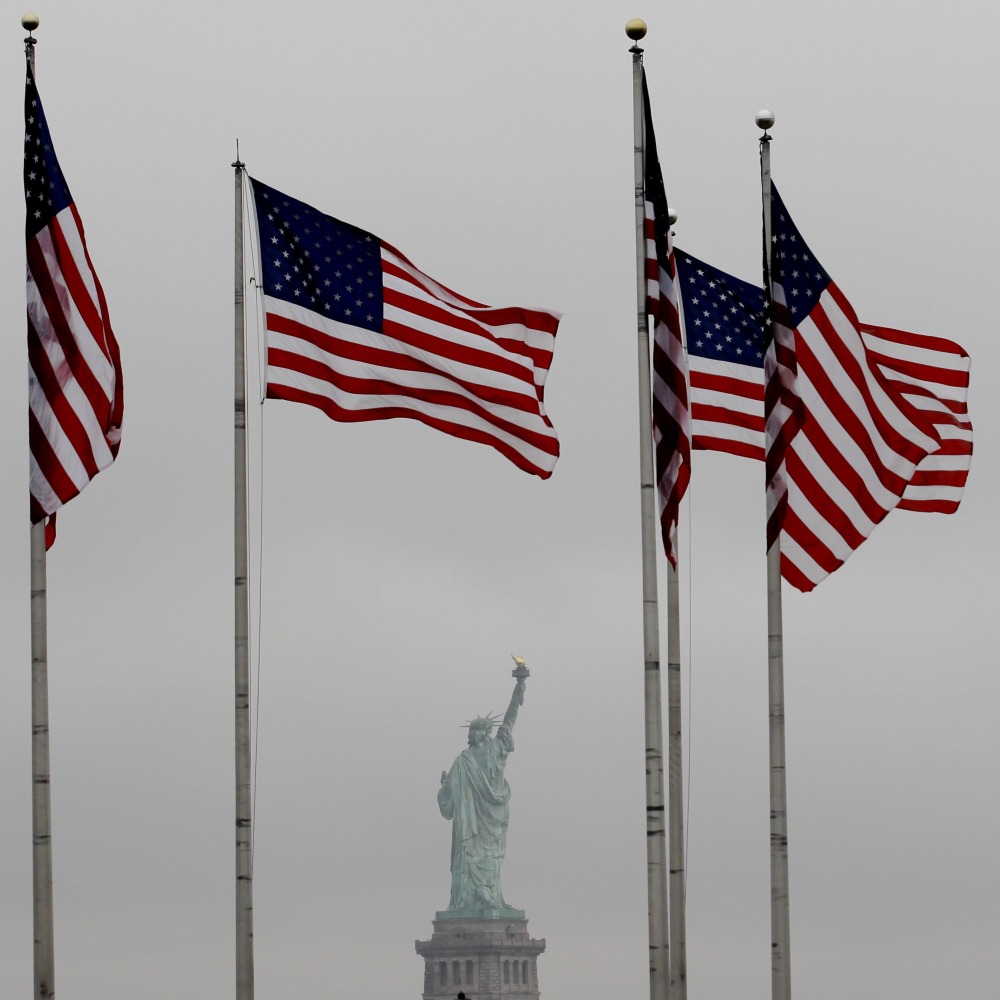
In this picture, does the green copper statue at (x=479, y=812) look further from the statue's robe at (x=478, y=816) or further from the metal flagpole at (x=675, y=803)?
the metal flagpole at (x=675, y=803)

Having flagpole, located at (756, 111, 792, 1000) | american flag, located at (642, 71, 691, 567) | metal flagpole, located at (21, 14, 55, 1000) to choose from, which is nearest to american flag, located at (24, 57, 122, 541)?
metal flagpole, located at (21, 14, 55, 1000)

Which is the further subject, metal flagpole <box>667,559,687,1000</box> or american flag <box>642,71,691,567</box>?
metal flagpole <box>667,559,687,1000</box>

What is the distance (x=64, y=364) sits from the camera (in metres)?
35.4

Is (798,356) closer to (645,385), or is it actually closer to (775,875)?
(645,385)

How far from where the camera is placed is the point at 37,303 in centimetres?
3553

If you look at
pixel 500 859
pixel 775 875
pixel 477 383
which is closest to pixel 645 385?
pixel 477 383

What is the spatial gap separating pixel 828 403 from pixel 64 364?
9889mm

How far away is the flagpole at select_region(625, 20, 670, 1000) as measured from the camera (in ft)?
121

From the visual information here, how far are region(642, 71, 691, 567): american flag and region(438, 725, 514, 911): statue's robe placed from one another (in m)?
85.7

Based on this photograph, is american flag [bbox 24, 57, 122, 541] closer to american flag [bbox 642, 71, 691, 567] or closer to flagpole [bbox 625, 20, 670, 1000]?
flagpole [bbox 625, 20, 670, 1000]

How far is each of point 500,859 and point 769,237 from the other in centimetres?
8846

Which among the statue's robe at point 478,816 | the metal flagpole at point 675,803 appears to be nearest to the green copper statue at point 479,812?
the statue's robe at point 478,816

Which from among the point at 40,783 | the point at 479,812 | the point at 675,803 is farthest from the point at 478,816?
the point at 40,783

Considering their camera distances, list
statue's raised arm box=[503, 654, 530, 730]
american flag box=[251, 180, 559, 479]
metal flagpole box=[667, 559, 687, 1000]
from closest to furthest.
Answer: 1. american flag box=[251, 180, 559, 479]
2. metal flagpole box=[667, 559, 687, 1000]
3. statue's raised arm box=[503, 654, 530, 730]
